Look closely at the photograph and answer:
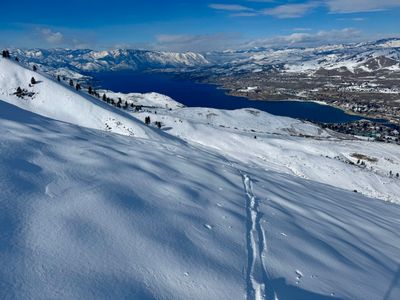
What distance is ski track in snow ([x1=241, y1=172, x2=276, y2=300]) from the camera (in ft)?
34.8

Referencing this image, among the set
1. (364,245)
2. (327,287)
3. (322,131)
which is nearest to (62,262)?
(327,287)

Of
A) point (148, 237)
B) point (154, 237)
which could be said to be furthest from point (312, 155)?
point (148, 237)

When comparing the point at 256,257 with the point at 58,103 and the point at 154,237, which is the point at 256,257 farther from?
the point at 58,103

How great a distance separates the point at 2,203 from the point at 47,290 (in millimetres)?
4572

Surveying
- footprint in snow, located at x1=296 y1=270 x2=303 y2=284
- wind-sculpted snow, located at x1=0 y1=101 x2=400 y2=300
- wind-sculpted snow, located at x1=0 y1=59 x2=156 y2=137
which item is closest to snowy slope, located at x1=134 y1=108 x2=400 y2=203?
wind-sculpted snow, located at x1=0 y1=59 x2=156 y2=137

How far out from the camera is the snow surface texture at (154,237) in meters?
9.27

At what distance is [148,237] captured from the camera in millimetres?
11797

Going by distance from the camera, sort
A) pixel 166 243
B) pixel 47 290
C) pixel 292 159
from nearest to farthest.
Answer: pixel 47 290
pixel 166 243
pixel 292 159

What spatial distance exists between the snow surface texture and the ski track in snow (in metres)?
0.05

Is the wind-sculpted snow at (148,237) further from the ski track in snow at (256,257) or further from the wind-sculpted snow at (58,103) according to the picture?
the wind-sculpted snow at (58,103)

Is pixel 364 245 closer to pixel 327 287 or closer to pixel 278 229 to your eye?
pixel 278 229

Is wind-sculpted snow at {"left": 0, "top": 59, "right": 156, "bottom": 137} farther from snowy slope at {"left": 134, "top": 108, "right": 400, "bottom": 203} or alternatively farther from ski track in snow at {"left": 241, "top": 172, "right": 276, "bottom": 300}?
ski track in snow at {"left": 241, "top": 172, "right": 276, "bottom": 300}

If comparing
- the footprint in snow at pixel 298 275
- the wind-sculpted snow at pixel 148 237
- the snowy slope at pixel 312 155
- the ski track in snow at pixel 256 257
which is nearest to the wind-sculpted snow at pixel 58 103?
the snowy slope at pixel 312 155

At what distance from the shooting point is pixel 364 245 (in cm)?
1894
